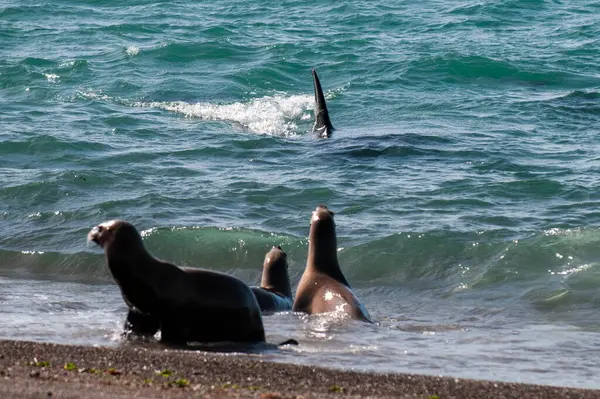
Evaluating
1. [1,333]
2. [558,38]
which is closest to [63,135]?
[1,333]

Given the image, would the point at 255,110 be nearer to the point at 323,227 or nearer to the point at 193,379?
the point at 323,227

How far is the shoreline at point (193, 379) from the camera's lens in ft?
17.5

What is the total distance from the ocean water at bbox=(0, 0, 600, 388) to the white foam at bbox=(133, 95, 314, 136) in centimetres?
6

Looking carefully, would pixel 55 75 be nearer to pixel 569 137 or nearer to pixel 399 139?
pixel 399 139

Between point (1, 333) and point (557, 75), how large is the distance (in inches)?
597

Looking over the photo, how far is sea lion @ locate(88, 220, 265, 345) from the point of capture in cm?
707

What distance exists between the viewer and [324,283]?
8.93 meters

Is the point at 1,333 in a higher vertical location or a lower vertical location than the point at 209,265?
higher

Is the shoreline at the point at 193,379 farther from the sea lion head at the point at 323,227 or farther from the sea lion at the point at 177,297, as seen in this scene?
the sea lion head at the point at 323,227

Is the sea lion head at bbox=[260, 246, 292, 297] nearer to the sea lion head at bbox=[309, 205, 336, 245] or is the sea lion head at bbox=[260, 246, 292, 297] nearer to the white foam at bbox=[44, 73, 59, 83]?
the sea lion head at bbox=[309, 205, 336, 245]

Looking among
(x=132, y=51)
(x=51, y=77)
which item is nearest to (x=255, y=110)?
(x=51, y=77)

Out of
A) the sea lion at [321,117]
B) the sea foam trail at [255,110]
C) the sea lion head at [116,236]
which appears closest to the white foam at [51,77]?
the sea foam trail at [255,110]

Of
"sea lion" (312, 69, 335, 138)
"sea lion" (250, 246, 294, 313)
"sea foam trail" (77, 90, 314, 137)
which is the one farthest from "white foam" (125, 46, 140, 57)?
"sea lion" (250, 246, 294, 313)

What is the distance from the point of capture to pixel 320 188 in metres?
13.0
